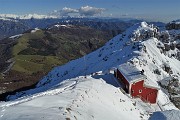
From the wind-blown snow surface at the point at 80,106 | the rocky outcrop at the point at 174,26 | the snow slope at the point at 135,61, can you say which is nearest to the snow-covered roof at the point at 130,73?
the wind-blown snow surface at the point at 80,106

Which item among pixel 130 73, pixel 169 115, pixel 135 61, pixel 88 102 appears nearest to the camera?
pixel 169 115

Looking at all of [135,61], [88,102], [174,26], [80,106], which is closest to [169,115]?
[88,102]

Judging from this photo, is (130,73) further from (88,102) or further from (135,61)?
(88,102)

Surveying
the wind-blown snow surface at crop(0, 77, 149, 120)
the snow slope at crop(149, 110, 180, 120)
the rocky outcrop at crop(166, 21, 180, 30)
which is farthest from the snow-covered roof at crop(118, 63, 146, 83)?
the rocky outcrop at crop(166, 21, 180, 30)

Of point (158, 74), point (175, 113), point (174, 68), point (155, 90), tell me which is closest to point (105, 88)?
point (155, 90)

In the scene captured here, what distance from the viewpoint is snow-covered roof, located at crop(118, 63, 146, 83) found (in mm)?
65750

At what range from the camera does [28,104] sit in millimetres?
42625

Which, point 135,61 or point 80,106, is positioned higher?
point 80,106

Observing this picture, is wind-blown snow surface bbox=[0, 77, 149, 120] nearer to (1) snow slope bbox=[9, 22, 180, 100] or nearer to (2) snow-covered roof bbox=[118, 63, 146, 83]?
(2) snow-covered roof bbox=[118, 63, 146, 83]

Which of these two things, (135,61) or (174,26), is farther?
(174,26)

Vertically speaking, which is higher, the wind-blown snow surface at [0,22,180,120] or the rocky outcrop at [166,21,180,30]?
the rocky outcrop at [166,21,180,30]

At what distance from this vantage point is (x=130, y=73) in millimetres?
68875

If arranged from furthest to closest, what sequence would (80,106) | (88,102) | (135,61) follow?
(135,61), (88,102), (80,106)

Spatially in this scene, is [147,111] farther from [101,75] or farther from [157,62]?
[157,62]
